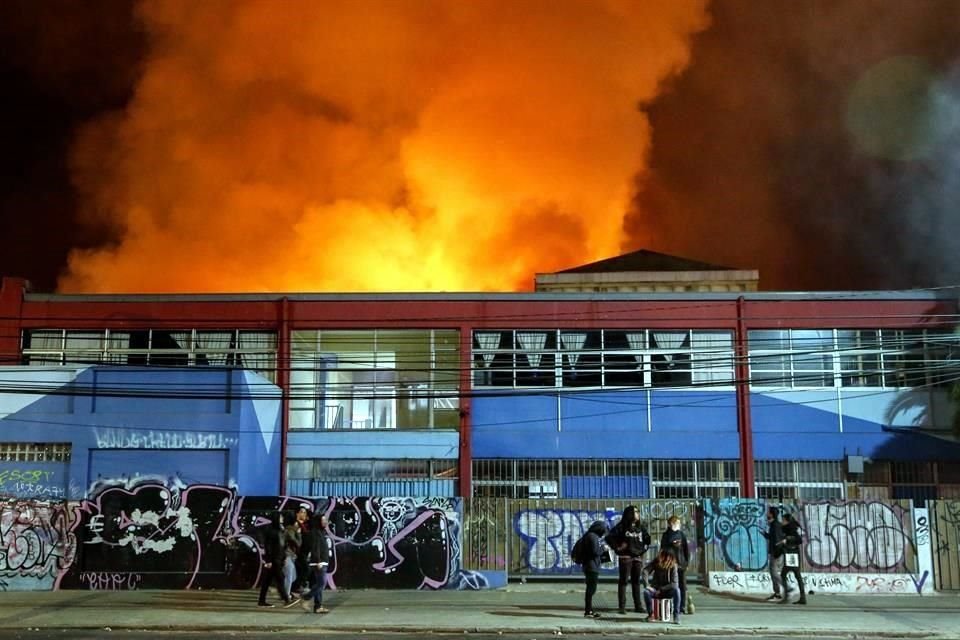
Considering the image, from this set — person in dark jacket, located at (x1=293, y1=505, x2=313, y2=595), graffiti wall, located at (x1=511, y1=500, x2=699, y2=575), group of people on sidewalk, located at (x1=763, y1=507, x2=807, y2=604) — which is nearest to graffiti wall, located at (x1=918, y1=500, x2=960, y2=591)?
group of people on sidewalk, located at (x1=763, y1=507, x2=807, y2=604)

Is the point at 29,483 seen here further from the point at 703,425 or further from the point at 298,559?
the point at 703,425

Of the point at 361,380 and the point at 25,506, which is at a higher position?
the point at 361,380

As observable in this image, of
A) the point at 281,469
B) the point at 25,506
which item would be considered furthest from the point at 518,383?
the point at 25,506

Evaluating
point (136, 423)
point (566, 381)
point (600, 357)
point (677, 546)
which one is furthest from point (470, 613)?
point (600, 357)

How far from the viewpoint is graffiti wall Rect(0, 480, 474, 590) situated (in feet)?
63.3

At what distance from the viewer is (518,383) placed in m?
27.8

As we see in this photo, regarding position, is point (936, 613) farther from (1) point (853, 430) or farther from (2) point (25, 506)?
(2) point (25, 506)

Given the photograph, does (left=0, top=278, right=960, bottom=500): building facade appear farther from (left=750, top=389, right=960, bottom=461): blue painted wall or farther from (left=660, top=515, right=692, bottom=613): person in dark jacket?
(left=660, top=515, right=692, bottom=613): person in dark jacket

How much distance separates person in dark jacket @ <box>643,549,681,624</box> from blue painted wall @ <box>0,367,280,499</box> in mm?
11648

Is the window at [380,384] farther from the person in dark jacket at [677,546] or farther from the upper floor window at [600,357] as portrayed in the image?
the person in dark jacket at [677,546]

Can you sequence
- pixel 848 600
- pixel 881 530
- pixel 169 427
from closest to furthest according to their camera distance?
pixel 848 600 → pixel 881 530 → pixel 169 427

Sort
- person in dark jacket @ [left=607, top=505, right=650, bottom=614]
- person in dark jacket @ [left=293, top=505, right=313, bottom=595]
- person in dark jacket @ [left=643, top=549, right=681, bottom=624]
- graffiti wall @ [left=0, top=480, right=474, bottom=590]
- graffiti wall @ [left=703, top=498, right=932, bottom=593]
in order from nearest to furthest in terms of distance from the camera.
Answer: person in dark jacket @ [left=643, top=549, right=681, bottom=624]
person in dark jacket @ [left=607, top=505, right=650, bottom=614]
person in dark jacket @ [left=293, top=505, right=313, bottom=595]
graffiti wall @ [left=703, top=498, right=932, bottom=593]
graffiti wall @ [left=0, top=480, right=474, bottom=590]

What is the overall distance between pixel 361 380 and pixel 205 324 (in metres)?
4.80

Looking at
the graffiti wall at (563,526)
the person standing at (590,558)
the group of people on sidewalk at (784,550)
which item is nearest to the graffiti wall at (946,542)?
the group of people on sidewalk at (784,550)
